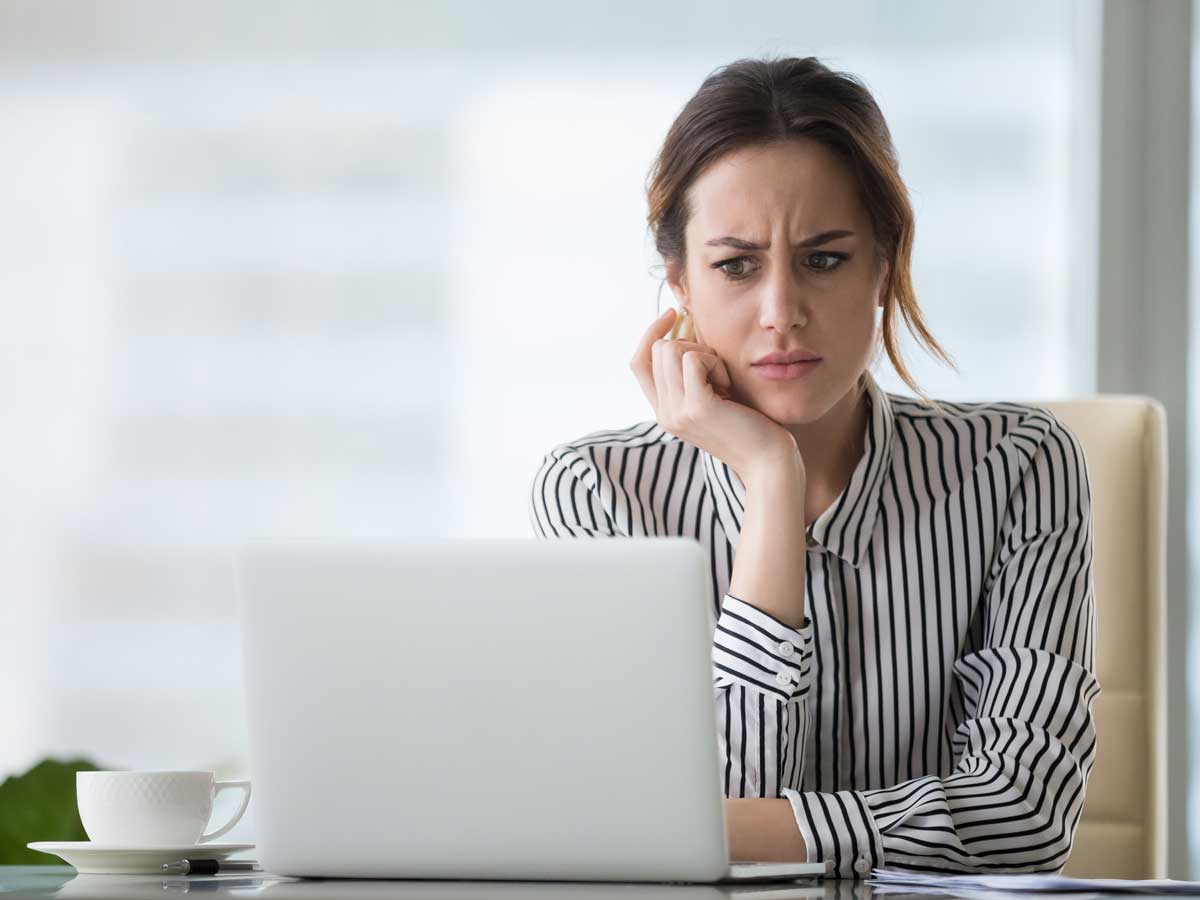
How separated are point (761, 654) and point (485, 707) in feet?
1.59

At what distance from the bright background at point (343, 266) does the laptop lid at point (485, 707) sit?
155cm

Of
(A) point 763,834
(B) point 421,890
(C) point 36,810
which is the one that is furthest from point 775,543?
(C) point 36,810

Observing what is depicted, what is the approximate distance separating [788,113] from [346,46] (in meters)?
1.26

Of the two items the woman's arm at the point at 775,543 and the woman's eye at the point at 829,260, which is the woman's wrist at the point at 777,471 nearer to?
the woman's arm at the point at 775,543

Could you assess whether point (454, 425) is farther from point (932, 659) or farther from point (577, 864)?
point (577, 864)

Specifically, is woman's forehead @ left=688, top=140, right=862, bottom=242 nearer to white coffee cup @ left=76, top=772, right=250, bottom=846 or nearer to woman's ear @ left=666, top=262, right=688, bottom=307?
woman's ear @ left=666, top=262, right=688, bottom=307

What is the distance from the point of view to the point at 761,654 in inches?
46.7

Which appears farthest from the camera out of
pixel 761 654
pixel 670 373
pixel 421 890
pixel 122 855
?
pixel 670 373

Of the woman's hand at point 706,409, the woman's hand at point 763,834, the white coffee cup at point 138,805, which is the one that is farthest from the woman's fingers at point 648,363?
the white coffee cup at point 138,805

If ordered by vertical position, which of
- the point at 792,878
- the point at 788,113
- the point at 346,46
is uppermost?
the point at 346,46

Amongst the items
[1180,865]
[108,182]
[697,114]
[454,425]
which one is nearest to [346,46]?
[108,182]

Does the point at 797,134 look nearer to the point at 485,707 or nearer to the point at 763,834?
the point at 763,834

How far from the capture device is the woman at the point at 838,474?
1.33 meters

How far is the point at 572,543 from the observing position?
76 cm
